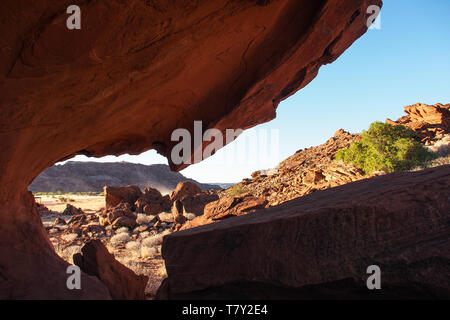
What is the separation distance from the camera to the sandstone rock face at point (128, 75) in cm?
334

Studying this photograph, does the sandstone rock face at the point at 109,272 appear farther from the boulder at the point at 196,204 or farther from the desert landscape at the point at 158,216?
the boulder at the point at 196,204

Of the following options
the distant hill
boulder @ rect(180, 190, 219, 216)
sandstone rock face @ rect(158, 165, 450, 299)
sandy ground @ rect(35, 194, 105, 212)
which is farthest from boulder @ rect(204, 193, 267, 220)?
the distant hill

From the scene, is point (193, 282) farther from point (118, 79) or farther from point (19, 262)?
point (118, 79)

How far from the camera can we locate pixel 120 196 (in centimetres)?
2211

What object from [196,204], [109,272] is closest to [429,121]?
[196,204]

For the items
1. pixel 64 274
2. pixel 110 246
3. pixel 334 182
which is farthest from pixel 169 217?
pixel 64 274

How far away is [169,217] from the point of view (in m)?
17.5

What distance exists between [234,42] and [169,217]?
14.5 m

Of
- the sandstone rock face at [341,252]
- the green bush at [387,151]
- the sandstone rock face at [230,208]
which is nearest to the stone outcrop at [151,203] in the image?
the sandstone rock face at [230,208]

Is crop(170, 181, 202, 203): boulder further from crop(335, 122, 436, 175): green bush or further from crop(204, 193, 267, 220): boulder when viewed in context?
crop(335, 122, 436, 175): green bush

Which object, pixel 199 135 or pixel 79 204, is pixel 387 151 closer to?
pixel 199 135

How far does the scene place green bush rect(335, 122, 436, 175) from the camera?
20.5 metres

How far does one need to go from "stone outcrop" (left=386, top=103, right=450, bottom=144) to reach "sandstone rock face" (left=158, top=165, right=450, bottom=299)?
118ft

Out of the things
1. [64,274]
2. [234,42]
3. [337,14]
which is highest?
[337,14]
